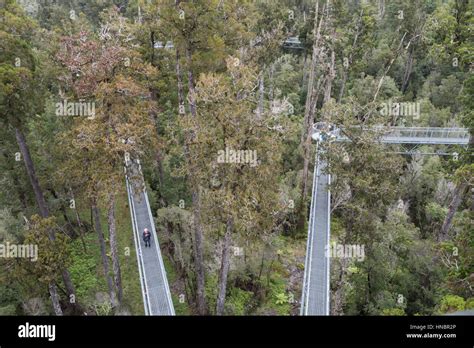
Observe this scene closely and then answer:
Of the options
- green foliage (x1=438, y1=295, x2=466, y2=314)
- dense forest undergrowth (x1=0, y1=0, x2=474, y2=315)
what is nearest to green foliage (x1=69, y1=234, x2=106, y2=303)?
dense forest undergrowth (x1=0, y1=0, x2=474, y2=315)

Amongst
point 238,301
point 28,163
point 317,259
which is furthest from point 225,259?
point 28,163

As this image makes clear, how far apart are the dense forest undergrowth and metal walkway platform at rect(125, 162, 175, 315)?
1.02 metres

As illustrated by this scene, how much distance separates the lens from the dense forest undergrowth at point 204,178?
14.3 meters

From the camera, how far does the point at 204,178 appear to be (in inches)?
574

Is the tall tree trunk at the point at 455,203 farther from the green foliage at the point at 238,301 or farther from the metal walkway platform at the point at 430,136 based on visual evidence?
the metal walkway platform at the point at 430,136

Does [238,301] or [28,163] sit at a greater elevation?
[28,163]

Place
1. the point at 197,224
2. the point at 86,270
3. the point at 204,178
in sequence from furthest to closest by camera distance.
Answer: the point at 86,270 → the point at 197,224 → the point at 204,178

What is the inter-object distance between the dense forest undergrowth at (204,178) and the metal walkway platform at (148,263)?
1.02 metres

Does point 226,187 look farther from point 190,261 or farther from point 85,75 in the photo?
point 190,261

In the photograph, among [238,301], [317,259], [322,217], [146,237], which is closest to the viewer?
[317,259]

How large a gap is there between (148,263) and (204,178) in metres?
9.02

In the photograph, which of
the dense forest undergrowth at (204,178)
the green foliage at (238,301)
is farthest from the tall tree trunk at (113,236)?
the green foliage at (238,301)

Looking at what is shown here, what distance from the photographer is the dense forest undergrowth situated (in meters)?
14.3

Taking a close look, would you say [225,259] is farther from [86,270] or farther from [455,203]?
[86,270]
